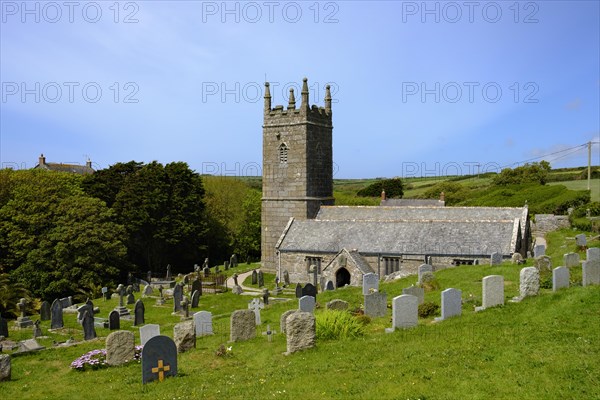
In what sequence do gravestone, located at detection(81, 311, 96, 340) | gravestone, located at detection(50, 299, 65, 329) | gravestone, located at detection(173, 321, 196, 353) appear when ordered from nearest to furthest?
gravestone, located at detection(173, 321, 196, 353)
gravestone, located at detection(81, 311, 96, 340)
gravestone, located at detection(50, 299, 65, 329)

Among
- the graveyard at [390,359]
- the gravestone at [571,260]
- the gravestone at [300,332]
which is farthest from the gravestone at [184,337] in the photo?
the gravestone at [571,260]

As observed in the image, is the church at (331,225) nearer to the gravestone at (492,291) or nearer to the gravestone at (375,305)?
the gravestone at (375,305)

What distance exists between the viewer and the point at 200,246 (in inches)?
2142

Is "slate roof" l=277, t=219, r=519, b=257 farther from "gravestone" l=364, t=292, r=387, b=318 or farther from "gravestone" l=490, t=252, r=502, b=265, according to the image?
"gravestone" l=364, t=292, r=387, b=318

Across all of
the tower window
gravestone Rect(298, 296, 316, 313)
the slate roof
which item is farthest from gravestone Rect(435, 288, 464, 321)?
the tower window

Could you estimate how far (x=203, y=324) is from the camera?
63.3 feet

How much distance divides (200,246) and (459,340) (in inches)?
1715

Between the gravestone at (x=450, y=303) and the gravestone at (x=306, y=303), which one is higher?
the gravestone at (x=450, y=303)

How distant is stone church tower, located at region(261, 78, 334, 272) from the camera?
39094mm

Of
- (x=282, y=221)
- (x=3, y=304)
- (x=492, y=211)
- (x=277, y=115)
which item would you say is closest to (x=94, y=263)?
(x=3, y=304)

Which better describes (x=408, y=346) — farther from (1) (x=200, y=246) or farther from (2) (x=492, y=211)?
(1) (x=200, y=246)

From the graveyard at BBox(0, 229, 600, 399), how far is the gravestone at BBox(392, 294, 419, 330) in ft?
0.12

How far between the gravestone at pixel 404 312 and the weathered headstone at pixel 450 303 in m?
1.09

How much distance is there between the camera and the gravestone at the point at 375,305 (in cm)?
1827
